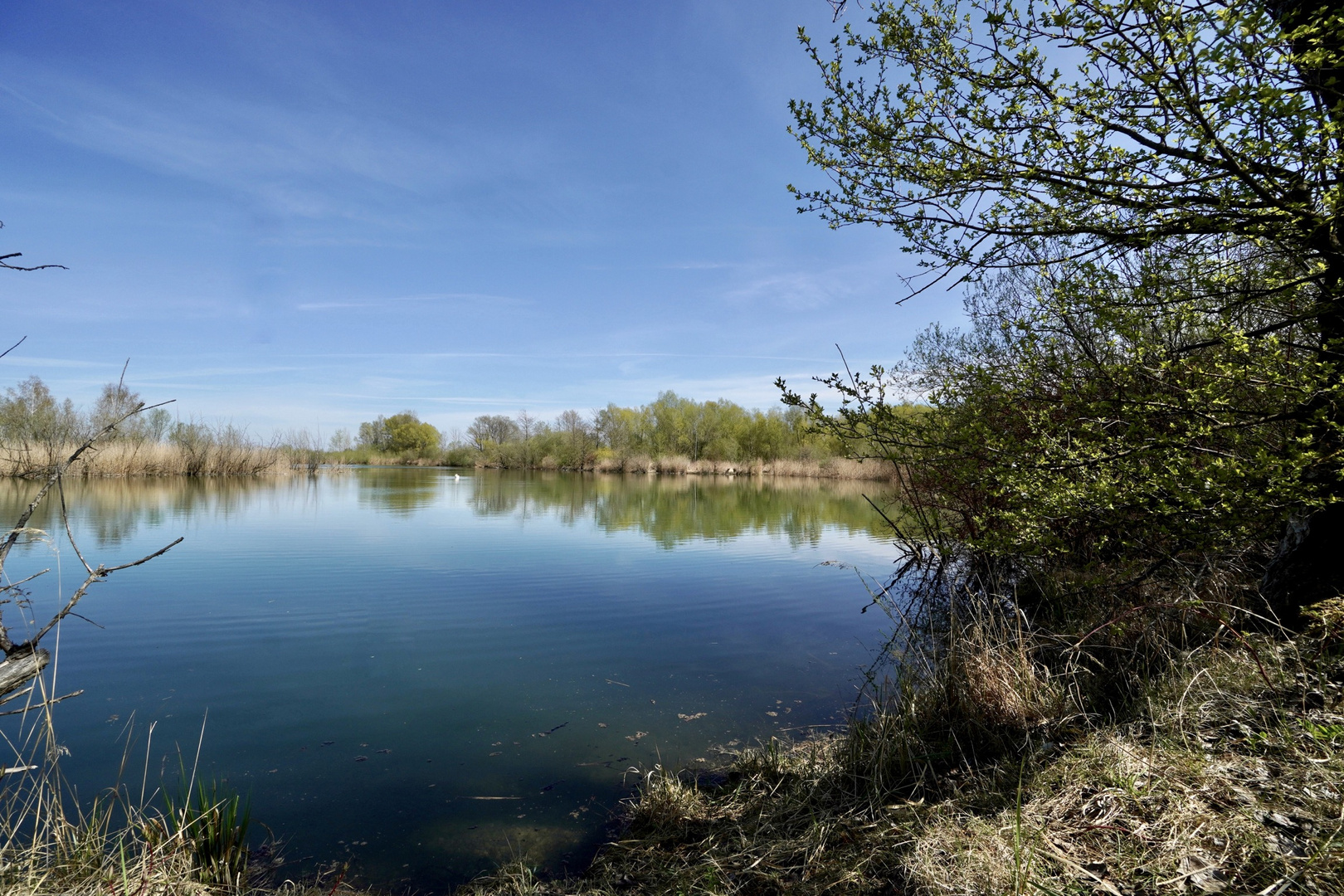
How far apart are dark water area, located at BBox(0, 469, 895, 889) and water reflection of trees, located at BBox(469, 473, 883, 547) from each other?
3279mm

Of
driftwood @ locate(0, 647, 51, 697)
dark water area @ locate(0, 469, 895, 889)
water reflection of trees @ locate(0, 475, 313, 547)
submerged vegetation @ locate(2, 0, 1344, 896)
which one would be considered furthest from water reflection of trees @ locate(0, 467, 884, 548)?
driftwood @ locate(0, 647, 51, 697)

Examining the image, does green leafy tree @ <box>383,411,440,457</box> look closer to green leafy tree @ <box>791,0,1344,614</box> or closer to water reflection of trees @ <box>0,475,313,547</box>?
water reflection of trees @ <box>0,475,313,547</box>

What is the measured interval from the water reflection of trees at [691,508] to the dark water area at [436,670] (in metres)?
3.28

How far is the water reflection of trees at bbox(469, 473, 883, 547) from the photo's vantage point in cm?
1894

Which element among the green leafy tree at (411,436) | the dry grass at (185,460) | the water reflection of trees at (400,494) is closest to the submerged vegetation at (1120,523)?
the water reflection of trees at (400,494)

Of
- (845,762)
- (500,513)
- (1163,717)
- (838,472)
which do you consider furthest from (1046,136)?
(838,472)

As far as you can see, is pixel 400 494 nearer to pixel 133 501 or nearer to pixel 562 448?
pixel 133 501

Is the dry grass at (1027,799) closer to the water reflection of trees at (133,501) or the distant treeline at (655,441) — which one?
the water reflection of trees at (133,501)

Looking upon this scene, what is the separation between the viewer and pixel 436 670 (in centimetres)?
691

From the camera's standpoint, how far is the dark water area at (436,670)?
14.2ft

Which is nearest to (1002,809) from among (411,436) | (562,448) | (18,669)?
(18,669)

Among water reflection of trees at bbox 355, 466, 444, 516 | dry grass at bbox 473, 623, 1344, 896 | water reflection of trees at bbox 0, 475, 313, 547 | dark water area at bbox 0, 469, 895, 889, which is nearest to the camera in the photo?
dry grass at bbox 473, 623, 1344, 896

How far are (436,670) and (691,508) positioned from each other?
61.6 ft

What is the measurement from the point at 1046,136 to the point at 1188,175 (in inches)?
28.2
